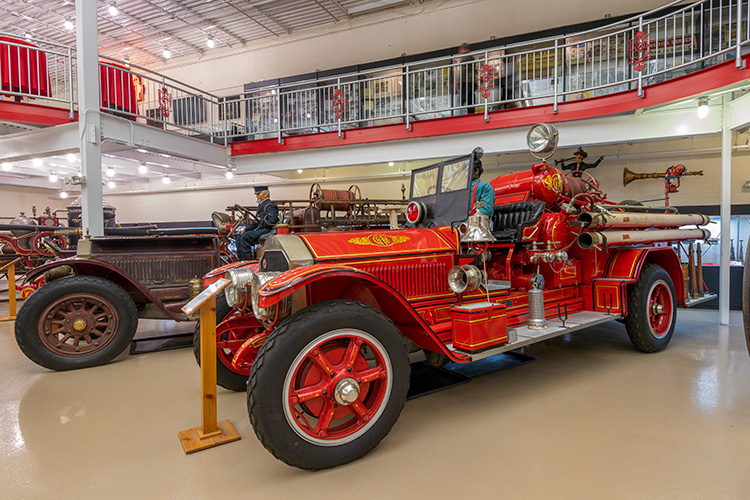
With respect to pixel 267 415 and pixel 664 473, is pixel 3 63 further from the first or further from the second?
pixel 664 473

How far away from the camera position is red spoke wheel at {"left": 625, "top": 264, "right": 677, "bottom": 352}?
12.4ft

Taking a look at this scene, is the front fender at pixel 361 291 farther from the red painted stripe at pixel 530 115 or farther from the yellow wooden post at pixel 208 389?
the red painted stripe at pixel 530 115

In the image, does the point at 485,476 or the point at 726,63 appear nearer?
the point at 485,476

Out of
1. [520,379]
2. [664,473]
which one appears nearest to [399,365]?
[664,473]

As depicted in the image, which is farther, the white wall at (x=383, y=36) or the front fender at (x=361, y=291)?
the white wall at (x=383, y=36)

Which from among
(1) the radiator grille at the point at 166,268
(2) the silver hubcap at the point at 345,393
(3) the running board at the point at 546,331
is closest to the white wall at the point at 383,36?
(3) the running board at the point at 546,331

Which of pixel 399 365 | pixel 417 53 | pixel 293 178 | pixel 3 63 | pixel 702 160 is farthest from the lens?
pixel 293 178

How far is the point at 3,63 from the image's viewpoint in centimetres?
577

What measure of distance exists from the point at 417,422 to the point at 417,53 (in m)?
9.92

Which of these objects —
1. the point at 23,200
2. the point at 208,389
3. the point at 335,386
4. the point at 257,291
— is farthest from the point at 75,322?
the point at 23,200

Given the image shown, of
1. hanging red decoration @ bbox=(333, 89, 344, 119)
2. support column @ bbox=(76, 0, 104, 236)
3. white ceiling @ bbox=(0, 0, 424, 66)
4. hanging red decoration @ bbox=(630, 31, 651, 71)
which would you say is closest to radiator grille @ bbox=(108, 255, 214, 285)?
support column @ bbox=(76, 0, 104, 236)

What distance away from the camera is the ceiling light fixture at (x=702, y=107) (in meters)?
5.00

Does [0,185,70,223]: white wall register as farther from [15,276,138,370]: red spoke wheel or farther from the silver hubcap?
the silver hubcap

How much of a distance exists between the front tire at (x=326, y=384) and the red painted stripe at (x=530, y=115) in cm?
506
